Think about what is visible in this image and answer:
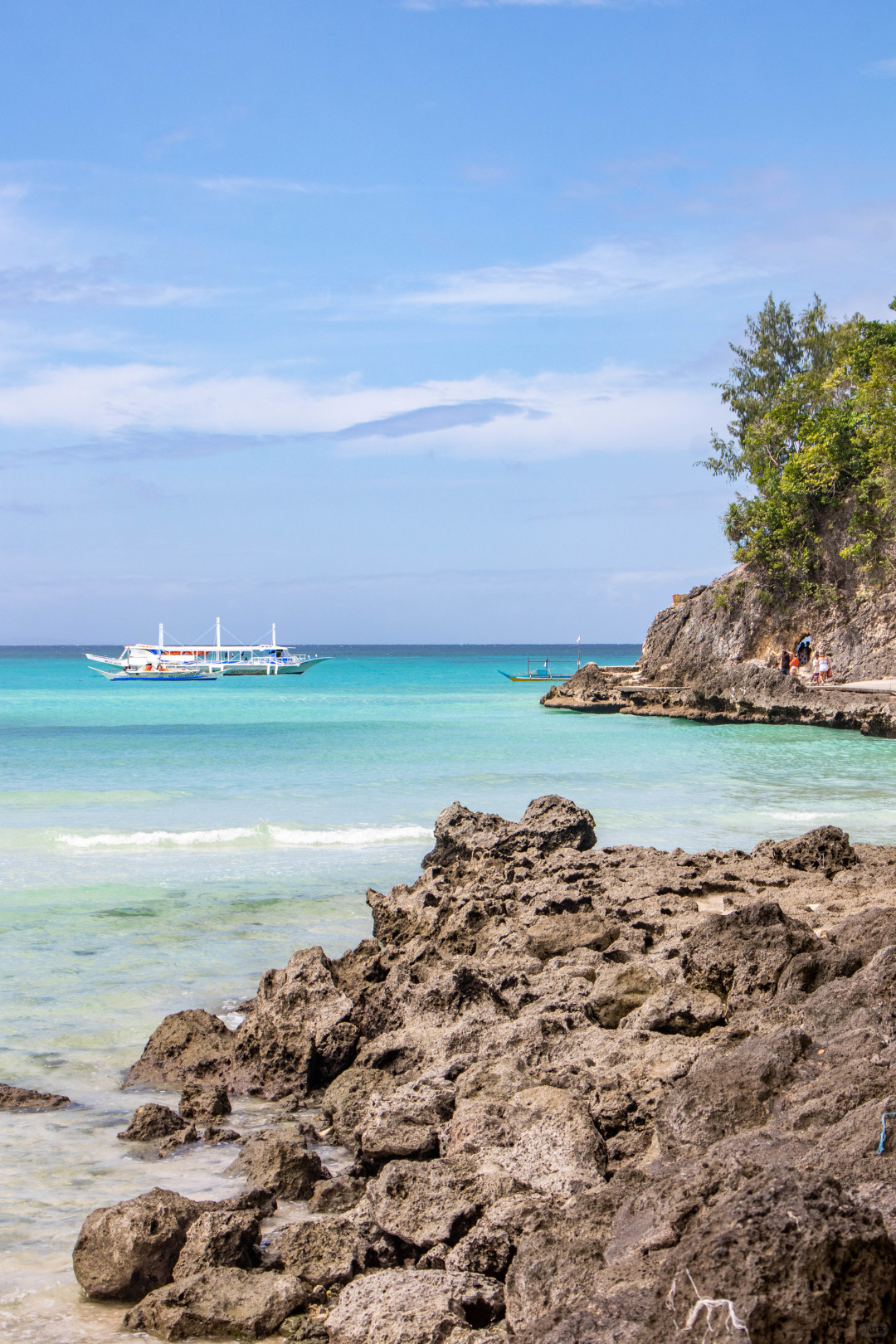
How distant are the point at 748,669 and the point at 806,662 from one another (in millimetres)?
2828

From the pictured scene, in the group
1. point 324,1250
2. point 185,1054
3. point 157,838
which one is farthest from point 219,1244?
point 157,838

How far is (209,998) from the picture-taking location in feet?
28.7

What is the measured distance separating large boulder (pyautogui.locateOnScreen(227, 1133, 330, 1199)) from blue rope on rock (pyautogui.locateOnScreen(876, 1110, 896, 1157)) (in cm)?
287

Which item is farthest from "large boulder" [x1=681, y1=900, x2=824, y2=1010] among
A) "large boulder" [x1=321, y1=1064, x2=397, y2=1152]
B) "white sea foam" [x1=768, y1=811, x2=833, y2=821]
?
"white sea foam" [x1=768, y1=811, x2=833, y2=821]

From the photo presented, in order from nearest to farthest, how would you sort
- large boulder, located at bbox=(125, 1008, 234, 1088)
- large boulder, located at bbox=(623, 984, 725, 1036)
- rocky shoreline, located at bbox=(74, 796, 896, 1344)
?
rocky shoreline, located at bbox=(74, 796, 896, 1344)
large boulder, located at bbox=(623, 984, 725, 1036)
large boulder, located at bbox=(125, 1008, 234, 1088)

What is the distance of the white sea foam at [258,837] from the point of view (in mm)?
15930

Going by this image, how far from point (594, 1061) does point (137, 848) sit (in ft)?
37.8

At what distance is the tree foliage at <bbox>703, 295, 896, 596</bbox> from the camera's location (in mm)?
34938

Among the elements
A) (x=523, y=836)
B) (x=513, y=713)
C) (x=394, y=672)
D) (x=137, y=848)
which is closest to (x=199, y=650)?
(x=394, y=672)

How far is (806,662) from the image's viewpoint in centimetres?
4050

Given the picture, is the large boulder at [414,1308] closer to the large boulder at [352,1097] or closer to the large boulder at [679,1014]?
the large boulder at [352,1097]

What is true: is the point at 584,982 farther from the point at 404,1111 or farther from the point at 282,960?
the point at 282,960

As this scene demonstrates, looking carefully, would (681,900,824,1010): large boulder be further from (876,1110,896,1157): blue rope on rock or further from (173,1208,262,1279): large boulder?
(173,1208,262,1279): large boulder

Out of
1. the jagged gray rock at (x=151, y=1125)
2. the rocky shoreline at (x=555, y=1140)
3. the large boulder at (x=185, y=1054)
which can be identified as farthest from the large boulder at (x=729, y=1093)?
the large boulder at (x=185, y=1054)
